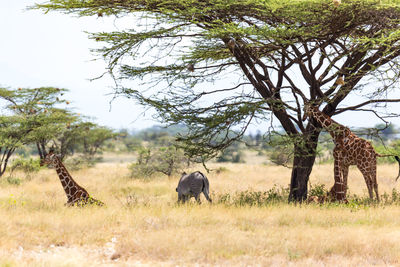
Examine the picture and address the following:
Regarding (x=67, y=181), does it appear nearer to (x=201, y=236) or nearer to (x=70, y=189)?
(x=70, y=189)

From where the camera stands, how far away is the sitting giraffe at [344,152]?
37.1 ft

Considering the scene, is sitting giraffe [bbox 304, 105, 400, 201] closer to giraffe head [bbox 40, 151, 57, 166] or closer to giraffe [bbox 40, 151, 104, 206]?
giraffe [bbox 40, 151, 104, 206]

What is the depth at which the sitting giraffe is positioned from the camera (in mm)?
11297

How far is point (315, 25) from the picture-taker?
10.4 m

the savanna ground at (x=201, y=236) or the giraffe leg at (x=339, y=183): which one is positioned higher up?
the giraffe leg at (x=339, y=183)

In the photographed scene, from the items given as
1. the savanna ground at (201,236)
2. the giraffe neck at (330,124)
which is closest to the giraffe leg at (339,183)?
the giraffe neck at (330,124)

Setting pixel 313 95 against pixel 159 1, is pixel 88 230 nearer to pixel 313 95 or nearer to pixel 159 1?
pixel 159 1

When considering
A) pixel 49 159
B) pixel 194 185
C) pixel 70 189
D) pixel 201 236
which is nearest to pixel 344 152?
pixel 194 185

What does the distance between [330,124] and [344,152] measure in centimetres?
84

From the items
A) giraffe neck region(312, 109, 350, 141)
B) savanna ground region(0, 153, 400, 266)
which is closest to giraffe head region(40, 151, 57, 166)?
savanna ground region(0, 153, 400, 266)

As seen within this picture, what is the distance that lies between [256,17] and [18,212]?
295 inches

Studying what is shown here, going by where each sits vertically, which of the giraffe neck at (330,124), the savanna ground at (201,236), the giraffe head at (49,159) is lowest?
the savanna ground at (201,236)

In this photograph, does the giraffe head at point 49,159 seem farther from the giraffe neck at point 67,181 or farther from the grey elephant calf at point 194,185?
the grey elephant calf at point 194,185

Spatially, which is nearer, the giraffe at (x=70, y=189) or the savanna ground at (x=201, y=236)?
the savanna ground at (x=201, y=236)
